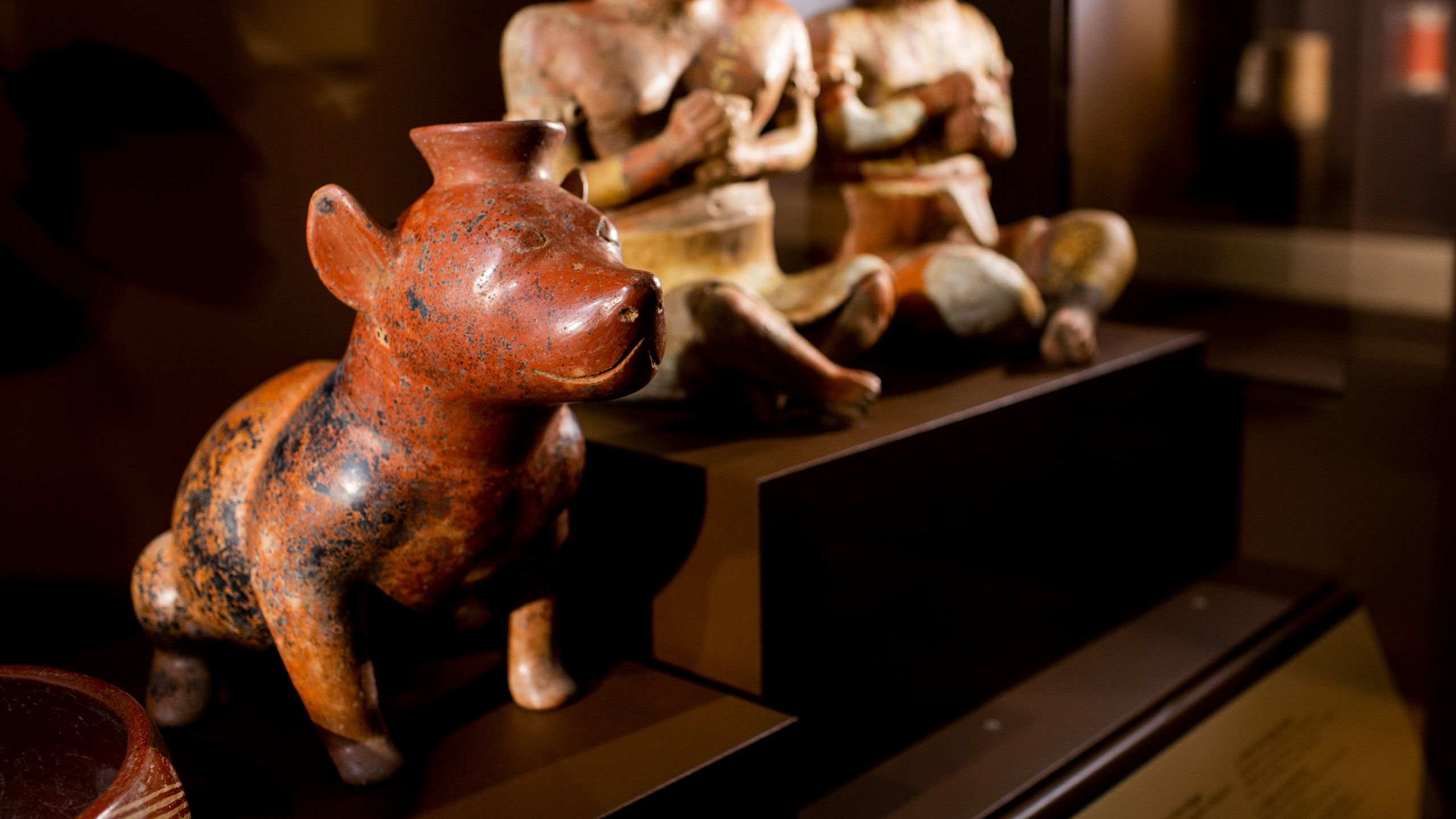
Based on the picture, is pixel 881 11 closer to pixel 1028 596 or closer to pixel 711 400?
pixel 711 400

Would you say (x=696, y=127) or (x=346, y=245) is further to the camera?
(x=696, y=127)

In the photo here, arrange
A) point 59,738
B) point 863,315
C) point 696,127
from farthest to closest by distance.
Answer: point 863,315 → point 696,127 → point 59,738

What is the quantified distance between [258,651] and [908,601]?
2.28 ft

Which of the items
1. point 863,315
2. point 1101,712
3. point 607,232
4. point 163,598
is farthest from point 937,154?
point 163,598

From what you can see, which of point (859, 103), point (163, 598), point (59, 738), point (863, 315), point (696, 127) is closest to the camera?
point (59, 738)

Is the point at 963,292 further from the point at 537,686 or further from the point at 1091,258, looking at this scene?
the point at 537,686

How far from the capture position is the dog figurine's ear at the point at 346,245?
0.97 meters

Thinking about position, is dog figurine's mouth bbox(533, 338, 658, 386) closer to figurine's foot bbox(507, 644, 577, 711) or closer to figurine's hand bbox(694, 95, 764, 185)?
figurine's foot bbox(507, 644, 577, 711)

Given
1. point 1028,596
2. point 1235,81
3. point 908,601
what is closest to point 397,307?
point 908,601

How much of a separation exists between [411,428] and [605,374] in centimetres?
17

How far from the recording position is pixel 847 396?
4.82 feet

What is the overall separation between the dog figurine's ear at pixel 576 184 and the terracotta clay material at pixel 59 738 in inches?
20.1

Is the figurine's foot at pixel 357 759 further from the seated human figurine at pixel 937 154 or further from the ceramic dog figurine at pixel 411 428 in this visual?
the seated human figurine at pixel 937 154

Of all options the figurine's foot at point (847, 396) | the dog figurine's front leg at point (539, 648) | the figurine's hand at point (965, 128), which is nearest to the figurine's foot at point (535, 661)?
the dog figurine's front leg at point (539, 648)
